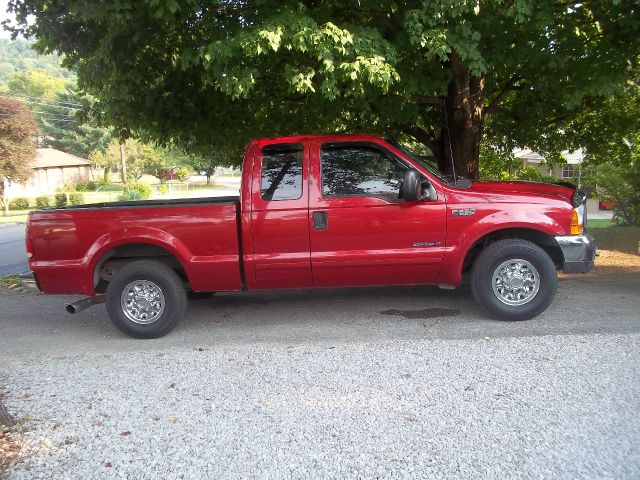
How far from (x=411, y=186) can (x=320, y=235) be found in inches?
40.7

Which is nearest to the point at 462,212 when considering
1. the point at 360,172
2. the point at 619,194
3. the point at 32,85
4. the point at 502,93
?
the point at 360,172

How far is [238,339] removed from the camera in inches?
217

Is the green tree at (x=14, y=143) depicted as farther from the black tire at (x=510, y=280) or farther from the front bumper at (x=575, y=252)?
the front bumper at (x=575, y=252)

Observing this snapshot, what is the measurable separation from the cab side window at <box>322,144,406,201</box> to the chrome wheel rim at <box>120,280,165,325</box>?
2.03 meters

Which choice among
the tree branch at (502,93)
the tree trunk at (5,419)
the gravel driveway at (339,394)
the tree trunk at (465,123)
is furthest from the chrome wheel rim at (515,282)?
the tree branch at (502,93)

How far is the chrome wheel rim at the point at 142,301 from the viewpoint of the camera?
558 cm

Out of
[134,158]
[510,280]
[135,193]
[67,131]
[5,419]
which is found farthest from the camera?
[67,131]

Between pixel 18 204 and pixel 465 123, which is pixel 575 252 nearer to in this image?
pixel 465 123

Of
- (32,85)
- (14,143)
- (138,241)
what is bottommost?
(138,241)

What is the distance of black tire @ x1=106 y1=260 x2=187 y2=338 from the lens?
5.53 metres

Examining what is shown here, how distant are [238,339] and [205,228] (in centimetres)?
118

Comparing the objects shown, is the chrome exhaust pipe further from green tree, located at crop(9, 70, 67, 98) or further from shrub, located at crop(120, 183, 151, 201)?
green tree, located at crop(9, 70, 67, 98)

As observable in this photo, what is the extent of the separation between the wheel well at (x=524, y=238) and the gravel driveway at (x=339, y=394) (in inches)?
25.7

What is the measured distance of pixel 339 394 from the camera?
4.03 m
